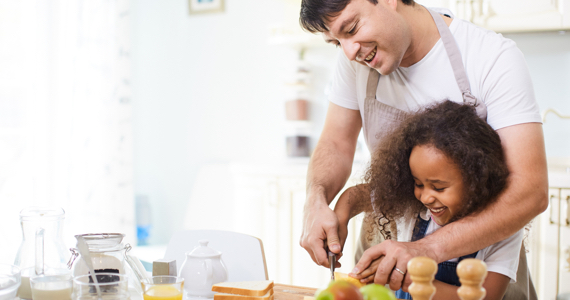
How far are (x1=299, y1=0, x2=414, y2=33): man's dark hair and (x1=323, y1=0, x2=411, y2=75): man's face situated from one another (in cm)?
1

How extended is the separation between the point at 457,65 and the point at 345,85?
1.20ft

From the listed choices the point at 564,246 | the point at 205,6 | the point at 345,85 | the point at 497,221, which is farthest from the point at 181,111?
the point at 497,221

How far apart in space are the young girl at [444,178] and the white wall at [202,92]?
1.86m

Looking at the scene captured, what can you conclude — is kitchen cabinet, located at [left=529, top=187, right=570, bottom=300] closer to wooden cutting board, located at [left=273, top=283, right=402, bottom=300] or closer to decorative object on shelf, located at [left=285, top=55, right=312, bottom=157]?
decorative object on shelf, located at [left=285, top=55, right=312, bottom=157]

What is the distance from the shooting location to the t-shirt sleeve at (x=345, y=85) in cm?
→ 138

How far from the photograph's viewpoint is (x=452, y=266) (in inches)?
41.7

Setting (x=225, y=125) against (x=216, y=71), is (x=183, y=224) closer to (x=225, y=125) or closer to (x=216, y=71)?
(x=225, y=125)

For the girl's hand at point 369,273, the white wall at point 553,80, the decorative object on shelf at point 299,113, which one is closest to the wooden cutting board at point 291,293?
the girl's hand at point 369,273

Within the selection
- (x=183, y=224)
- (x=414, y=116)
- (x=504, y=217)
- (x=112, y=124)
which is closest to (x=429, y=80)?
(x=414, y=116)

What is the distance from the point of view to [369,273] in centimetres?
93

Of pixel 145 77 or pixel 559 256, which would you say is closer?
pixel 559 256

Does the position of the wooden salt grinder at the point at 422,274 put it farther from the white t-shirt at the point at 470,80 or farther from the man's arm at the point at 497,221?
the white t-shirt at the point at 470,80

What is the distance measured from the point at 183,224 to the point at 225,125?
29.4 inches

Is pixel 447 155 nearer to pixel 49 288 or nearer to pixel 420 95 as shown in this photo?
pixel 420 95
